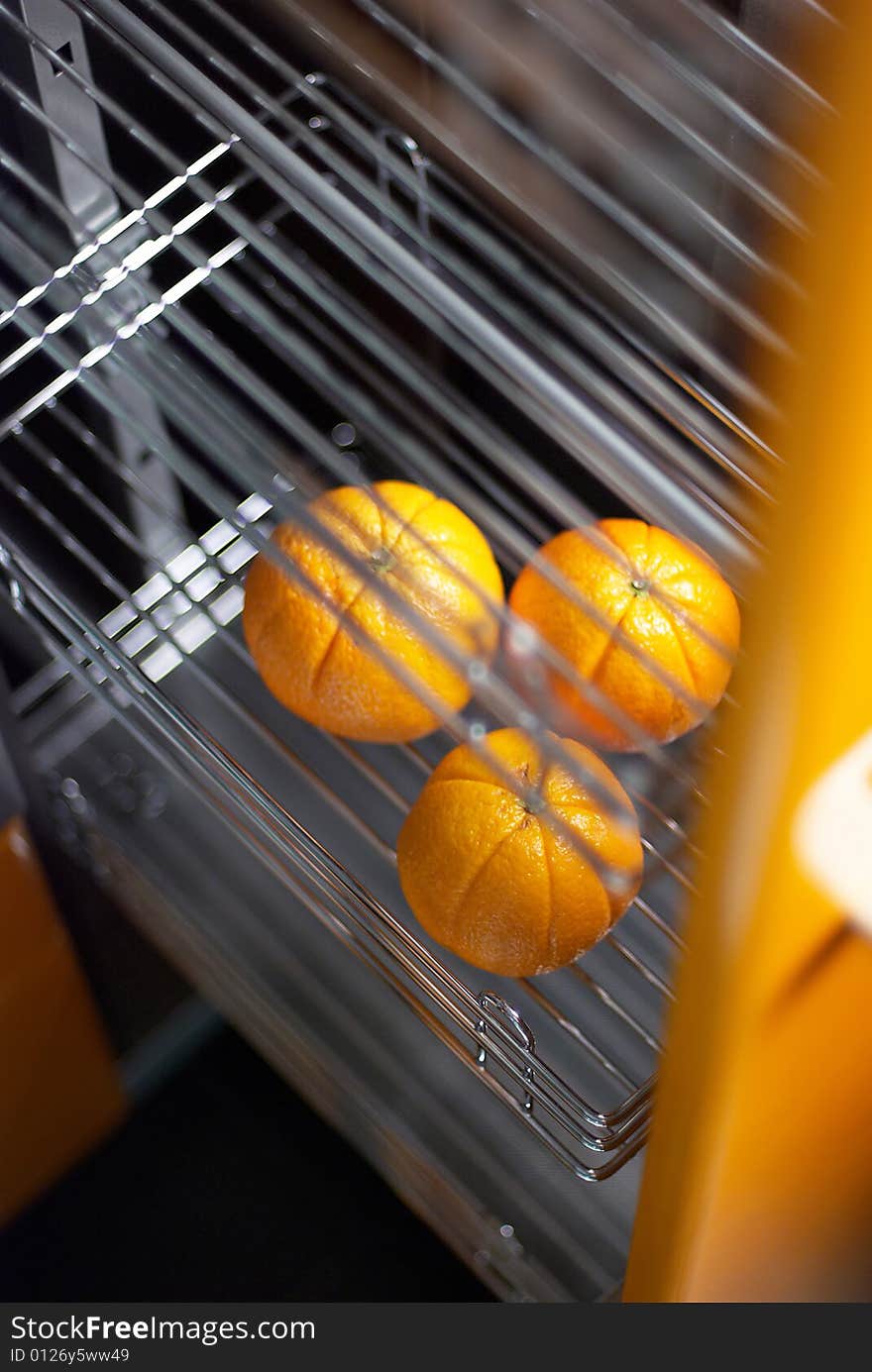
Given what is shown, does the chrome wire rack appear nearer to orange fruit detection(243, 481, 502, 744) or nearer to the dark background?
orange fruit detection(243, 481, 502, 744)

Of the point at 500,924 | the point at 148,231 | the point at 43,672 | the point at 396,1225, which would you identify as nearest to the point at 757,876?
the point at 500,924

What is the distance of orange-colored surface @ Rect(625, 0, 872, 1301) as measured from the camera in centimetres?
31

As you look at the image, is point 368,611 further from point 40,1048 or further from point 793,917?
point 40,1048

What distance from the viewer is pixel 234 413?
0.77 meters

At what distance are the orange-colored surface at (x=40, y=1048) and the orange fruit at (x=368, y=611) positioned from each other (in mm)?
→ 358

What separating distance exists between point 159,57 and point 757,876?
1.27 ft

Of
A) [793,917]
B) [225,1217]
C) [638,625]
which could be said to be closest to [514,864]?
[638,625]

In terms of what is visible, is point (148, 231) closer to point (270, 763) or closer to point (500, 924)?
point (270, 763)

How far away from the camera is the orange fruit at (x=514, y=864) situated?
27.1 inches

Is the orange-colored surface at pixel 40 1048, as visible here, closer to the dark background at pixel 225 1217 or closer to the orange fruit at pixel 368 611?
the dark background at pixel 225 1217

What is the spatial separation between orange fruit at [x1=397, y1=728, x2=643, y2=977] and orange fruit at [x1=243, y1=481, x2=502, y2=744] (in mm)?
43

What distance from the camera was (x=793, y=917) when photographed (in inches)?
16.7

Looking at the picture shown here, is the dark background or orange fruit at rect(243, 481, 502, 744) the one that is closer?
orange fruit at rect(243, 481, 502, 744)

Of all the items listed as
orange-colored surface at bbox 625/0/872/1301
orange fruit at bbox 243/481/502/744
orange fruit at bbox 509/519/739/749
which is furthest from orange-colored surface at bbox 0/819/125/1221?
orange-colored surface at bbox 625/0/872/1301
